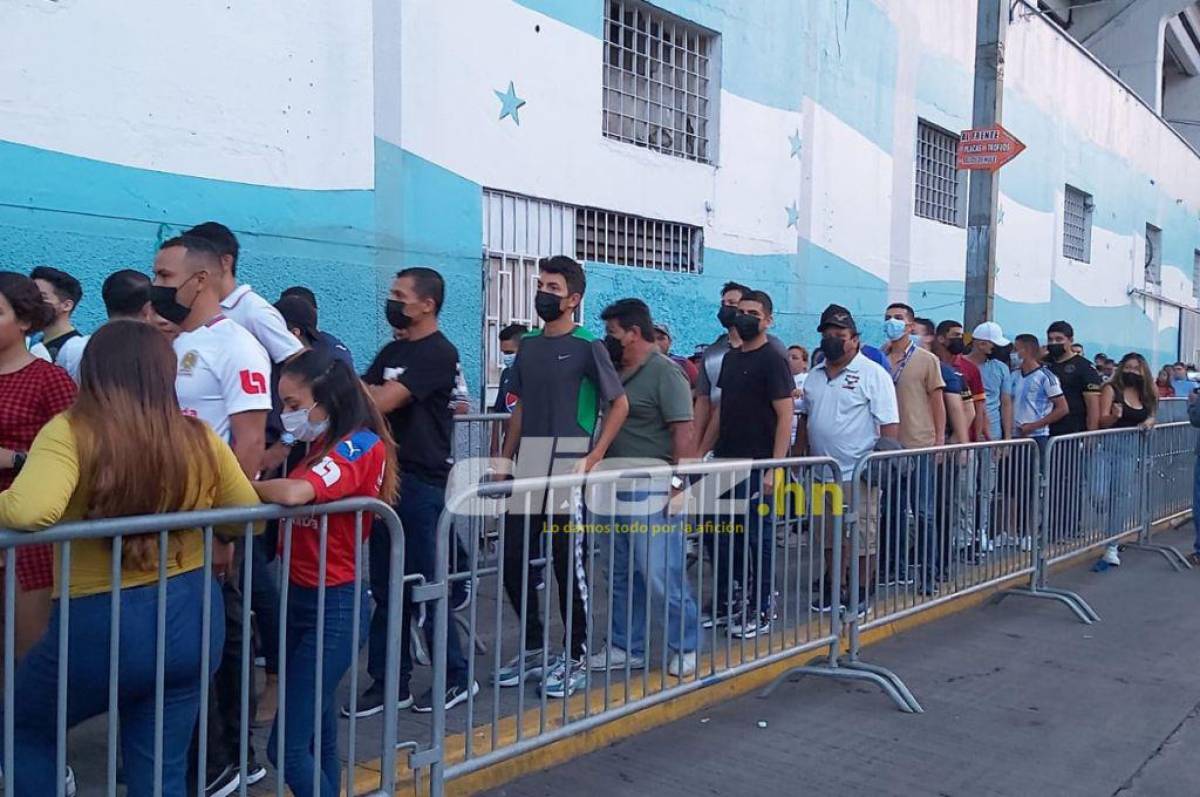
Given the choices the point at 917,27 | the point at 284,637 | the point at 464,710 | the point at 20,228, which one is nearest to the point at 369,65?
the point at 20,228

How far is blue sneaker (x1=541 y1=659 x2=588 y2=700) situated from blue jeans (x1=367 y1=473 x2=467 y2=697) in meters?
0.38

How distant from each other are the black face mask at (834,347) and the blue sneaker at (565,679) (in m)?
2.78

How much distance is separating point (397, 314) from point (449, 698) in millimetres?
1619

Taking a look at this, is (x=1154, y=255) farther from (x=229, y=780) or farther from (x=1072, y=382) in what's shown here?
(x=229, y=780)

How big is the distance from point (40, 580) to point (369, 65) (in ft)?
18.6

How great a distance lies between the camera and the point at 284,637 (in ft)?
11.6

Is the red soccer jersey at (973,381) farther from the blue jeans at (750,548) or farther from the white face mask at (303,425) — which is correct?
the white face mask at (303,425)

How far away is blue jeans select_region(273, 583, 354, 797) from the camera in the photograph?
362 cm

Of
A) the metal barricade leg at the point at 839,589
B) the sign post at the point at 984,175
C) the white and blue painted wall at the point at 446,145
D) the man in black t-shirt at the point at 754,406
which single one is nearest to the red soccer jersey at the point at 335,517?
the man in black t-shirt at the point at 754,406

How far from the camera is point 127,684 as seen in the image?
9.78 ft

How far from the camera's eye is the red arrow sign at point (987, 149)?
10.4m

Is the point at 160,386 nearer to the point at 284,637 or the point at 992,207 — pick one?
the point at 284,637

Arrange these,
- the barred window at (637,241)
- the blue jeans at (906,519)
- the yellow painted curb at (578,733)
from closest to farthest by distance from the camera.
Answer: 1. the yellow painted curb at (578,733)
2. the blue jeans at (906,519)
3. the barred window at (637,241)

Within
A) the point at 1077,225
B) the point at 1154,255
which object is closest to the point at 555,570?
the point at 1077,225
